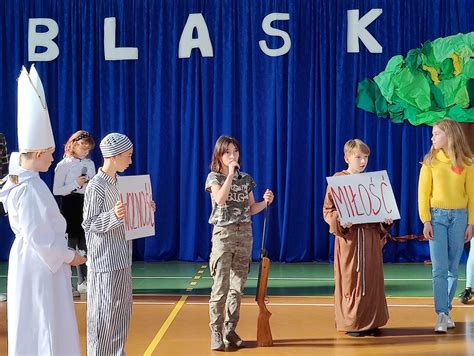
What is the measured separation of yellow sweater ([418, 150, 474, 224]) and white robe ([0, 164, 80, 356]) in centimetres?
280

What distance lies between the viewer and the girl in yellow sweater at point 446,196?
213 inches

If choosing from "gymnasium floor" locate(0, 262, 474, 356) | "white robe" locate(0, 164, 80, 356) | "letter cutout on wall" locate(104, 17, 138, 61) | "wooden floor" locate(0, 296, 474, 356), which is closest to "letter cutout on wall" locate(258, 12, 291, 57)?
"letter cutout on wall" locate(104, 17, 138, 61)

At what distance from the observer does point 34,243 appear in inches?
136

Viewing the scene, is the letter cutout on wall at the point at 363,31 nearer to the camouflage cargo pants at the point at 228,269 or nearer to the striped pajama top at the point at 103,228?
the camouflage cargo pants at the point at 228,269

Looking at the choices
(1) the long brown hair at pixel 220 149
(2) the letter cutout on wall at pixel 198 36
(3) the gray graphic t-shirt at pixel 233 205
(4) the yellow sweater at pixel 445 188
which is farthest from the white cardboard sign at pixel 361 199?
(2) the letter cutout on wall at pixel 198 36

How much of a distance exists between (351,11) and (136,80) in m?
2.71

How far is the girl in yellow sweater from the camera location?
213 inches

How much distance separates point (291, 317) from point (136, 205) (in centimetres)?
231

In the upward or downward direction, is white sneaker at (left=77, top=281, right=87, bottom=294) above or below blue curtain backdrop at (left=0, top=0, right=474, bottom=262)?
below

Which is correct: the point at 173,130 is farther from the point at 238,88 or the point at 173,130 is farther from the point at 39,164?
the point at 39,164

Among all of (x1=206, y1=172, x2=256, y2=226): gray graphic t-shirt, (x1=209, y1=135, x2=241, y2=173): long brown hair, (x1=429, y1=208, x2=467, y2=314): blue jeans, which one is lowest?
(x1=429, y1=208, x2=467, y2=314): blue jeans

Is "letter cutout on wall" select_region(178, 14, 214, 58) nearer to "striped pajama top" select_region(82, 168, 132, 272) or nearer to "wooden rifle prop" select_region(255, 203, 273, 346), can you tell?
"wooden rifle prop" select_region(255, 203, 273, 346)

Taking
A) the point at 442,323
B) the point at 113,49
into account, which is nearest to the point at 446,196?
the point at 442,323

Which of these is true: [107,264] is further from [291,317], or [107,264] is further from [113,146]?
[291,317]
